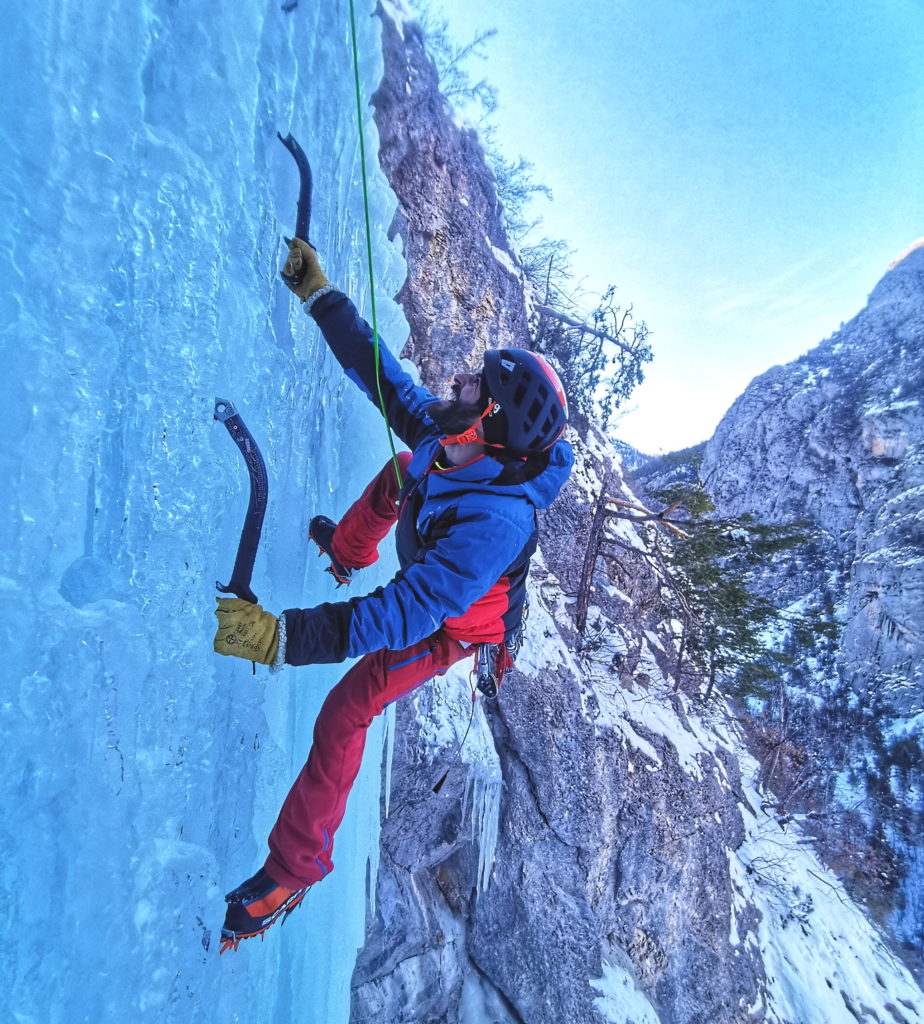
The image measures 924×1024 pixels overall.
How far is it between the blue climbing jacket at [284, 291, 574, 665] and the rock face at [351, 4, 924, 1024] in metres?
2.34

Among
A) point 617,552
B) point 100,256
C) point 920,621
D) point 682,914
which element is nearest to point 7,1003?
point 100,256

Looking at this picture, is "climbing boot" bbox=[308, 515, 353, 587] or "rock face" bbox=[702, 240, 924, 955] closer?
"climbing boot" bbox=[308, 515, 353, 587]

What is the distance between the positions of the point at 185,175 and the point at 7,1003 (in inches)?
66.2

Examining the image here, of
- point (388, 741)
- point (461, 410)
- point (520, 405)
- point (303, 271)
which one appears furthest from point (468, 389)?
point (388, 741)

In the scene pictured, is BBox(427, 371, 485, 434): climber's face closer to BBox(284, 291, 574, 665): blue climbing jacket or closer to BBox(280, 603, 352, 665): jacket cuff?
BBox(284, 291, 574, 665): blue climbing jacket

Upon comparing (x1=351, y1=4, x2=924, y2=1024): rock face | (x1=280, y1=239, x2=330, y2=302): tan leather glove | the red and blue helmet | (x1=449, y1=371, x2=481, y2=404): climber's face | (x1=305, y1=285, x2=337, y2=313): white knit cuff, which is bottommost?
(x1=351, y1=4, x2=924, y2=1024): rock face

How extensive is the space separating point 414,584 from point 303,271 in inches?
45.3

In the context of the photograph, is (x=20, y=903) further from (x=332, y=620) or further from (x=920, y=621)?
(x=920, y=621)

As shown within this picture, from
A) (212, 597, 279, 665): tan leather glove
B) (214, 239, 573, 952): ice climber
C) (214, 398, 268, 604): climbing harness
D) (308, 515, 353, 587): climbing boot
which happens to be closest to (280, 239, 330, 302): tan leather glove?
(214, 239, 573, 952): ice climber

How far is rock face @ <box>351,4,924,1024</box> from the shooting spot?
417cm

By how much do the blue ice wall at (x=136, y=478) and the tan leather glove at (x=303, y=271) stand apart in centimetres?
4

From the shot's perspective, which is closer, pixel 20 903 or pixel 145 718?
pixel 20 903

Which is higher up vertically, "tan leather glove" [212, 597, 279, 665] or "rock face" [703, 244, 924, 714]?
"rock face" [703, 244, 924, 714]

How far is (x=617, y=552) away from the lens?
708cm
